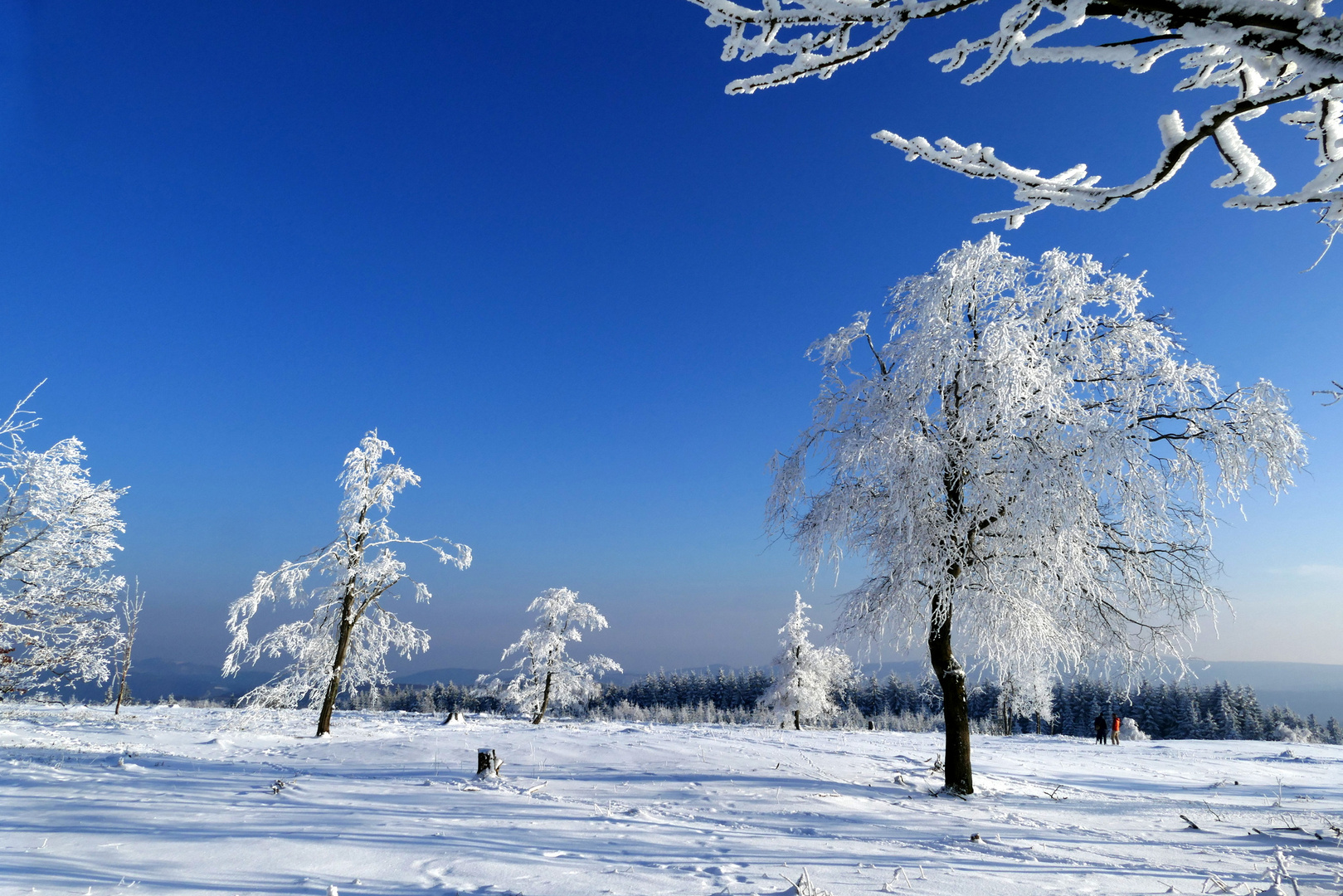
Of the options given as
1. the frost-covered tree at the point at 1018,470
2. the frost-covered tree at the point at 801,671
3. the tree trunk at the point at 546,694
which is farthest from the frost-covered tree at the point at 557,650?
the frost-covered tree at the point at 1018,470

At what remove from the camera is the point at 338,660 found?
17297 mm

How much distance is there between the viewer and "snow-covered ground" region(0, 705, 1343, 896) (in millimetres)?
4574

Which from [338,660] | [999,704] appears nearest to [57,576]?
[338,660]

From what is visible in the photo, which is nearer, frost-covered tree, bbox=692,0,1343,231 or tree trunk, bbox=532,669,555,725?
frost-covered tree, bbox=692,0,1343,231

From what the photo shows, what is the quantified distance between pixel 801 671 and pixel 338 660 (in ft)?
96.9

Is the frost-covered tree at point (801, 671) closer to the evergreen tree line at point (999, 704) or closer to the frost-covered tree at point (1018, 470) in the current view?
the evergreen tree line at point (999, 704)

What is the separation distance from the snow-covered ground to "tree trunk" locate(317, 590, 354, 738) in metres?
5.14

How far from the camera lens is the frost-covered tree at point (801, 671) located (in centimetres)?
3856

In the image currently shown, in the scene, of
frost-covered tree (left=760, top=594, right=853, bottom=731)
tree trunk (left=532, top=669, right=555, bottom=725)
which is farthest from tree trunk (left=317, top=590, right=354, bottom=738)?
frost-covered tree (left=760, top=594, right=853, bottom=731)

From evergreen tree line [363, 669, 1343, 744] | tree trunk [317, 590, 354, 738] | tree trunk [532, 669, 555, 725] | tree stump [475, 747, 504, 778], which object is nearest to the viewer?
tree stump [475, 747, 504, 778]

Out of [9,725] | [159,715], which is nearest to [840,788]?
[9,725]

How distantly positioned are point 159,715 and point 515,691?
16080 mm

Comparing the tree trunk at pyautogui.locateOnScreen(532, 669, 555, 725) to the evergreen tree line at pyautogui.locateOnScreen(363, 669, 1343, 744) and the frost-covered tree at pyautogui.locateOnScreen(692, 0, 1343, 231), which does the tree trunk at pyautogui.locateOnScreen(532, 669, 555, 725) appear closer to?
the evergreen tree line at pyautogui.locateOnScreen(363, 669, 1343, 744)

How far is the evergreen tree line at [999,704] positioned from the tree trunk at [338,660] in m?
17.5
